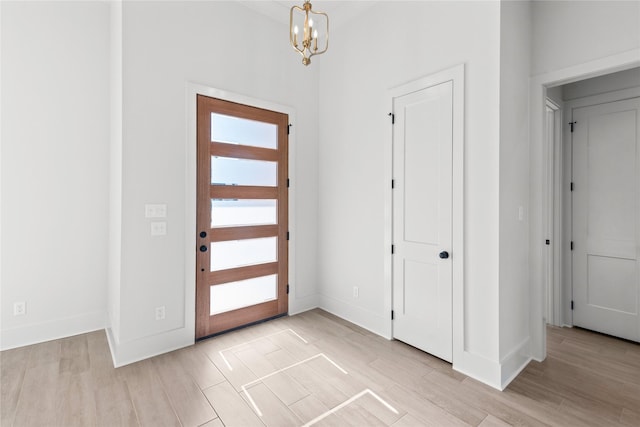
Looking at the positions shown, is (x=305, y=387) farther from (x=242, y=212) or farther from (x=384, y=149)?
(x=384, y=149)

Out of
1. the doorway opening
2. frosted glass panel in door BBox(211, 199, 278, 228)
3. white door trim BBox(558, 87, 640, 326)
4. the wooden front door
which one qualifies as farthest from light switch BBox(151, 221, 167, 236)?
white door trim BBox(558, 87, 640, 326)

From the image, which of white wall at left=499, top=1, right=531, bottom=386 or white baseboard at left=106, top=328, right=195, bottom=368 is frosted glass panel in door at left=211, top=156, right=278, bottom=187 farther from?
white wall at left=499, top=1, right=531, bottom=386

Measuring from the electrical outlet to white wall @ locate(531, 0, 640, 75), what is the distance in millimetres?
5191

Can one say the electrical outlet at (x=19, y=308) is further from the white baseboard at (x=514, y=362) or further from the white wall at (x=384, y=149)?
the white baseboard at (x=514, y=362)

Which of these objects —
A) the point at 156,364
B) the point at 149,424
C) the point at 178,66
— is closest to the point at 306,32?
the point at 178,66

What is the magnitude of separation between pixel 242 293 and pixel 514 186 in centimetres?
280

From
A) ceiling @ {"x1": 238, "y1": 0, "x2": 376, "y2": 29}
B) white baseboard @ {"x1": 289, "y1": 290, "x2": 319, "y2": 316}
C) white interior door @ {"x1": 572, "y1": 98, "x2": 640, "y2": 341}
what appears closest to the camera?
white interior door @ {"x1": 572, "y1": 98, "x2": 640, "y2": 341}

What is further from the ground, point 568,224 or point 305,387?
point 568,224

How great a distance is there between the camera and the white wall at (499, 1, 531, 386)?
235 cm

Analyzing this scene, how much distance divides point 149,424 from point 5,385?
131cm

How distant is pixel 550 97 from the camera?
10.5 ft

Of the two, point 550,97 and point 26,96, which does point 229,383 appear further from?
point 550,97

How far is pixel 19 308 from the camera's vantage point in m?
2.92

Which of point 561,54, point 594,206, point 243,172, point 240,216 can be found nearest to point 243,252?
point 240,216
